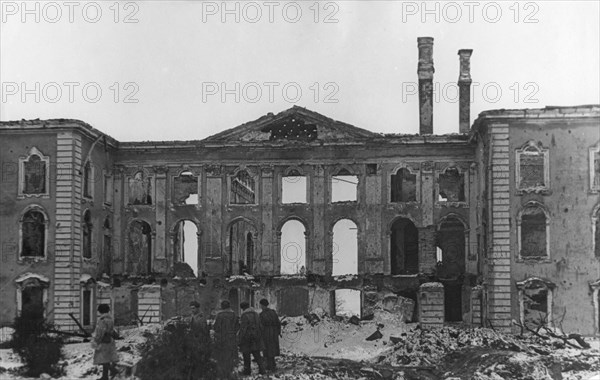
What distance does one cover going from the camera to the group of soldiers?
64.7 ft

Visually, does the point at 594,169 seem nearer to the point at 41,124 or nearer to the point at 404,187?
the point at 404,187

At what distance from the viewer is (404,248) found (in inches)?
1361

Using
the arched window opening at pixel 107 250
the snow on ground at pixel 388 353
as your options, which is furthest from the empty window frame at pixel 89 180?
the snow on ground at pixel 388 353

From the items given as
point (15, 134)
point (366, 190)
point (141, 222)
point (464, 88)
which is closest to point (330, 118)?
point (366, 190)

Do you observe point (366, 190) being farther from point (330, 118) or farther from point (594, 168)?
point (594, 168)

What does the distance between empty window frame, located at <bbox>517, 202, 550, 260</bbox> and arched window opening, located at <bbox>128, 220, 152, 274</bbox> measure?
1337cm

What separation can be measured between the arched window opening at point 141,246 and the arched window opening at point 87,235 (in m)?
3.23

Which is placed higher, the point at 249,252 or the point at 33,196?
the point at 33,196

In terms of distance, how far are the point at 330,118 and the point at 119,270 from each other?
8991mm

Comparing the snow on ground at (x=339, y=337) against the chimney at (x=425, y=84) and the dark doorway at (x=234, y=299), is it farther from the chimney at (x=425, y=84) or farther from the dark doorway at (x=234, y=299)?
the chimney at (x=425, y=84)

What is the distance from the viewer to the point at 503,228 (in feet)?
94.8

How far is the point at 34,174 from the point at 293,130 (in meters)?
8.78

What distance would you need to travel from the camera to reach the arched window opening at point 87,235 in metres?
30.8

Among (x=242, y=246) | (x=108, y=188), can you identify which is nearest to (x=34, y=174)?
(x=108, y=188)
